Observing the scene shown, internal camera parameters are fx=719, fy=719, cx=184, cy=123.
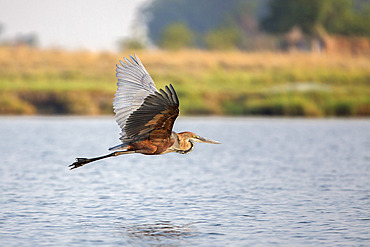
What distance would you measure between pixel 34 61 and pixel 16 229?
18.2 meters

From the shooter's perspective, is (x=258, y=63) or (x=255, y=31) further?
(x=255, y=31)

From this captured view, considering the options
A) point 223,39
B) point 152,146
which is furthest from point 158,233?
point 223,39

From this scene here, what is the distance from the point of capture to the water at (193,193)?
639cm

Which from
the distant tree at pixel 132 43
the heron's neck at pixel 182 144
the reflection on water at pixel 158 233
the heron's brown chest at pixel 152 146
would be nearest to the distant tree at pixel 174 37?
the distant tree at pixel 132 43

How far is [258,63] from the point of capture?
2553 centimetres

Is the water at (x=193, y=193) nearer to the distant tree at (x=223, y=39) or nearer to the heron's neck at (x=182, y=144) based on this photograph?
the heron's neck at (x=182, y=144)

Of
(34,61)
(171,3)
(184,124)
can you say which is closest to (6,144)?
(184,124)

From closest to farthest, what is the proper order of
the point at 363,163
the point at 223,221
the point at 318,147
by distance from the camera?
the point at 223,221 < the point at 363,163 < the point at 318,147

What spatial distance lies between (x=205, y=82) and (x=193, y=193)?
47.2ft

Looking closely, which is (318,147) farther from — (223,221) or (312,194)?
(223,221)

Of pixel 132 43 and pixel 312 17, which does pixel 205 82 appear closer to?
pixel 132 43

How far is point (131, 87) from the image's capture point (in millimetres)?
6941

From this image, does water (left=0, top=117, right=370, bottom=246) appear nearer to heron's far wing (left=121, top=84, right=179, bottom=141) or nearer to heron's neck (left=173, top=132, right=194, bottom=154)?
heron's neck (left=173, top=132, right=194, bottom=154)

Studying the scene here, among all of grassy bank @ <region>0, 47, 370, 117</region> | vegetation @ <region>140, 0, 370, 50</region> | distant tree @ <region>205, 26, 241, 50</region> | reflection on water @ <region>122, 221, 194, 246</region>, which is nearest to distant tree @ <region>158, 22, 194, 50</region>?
vegetation @ <region>140, 0, 370, 50</region>
